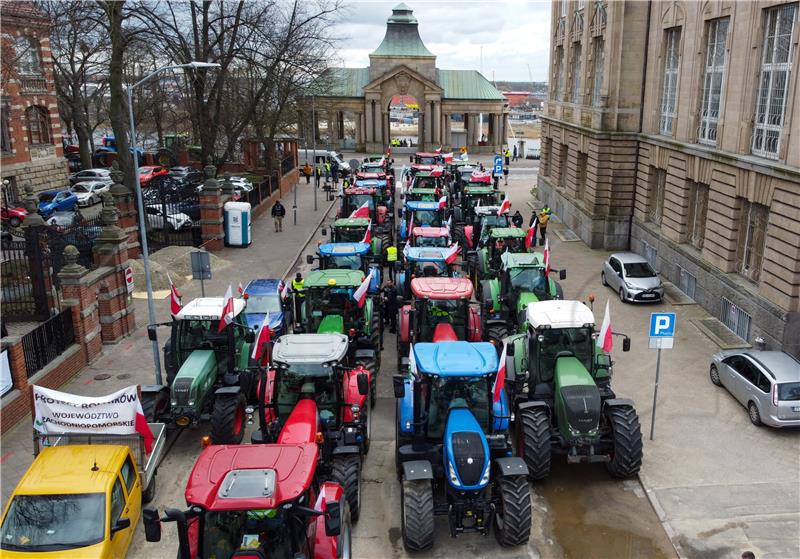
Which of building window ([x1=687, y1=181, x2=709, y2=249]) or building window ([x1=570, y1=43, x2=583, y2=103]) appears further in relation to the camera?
building window ([x1=570, y1=43, x2=583, y2=103])

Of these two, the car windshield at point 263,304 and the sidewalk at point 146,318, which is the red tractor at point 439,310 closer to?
the car windshield at point 263,304

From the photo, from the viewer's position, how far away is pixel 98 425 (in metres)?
10.4

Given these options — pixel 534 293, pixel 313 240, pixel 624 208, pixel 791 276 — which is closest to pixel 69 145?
pixel 313 240

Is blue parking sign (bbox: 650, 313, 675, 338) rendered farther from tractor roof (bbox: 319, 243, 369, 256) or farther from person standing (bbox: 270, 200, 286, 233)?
person standing (bbox: 270, 200, 286, 233)

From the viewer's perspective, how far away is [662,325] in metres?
13.0

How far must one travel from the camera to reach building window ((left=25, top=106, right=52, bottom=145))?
137 ft

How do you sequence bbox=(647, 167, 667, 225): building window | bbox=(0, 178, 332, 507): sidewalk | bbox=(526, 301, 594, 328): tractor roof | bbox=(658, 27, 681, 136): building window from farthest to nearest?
bbox=(647, 167, 667, 225): building window → bbox=(658, 27, 681, 136): building window → bbox=(0, 178, 332, 507): sidewalk → bbox=(526, 301, 594, 328): tractor roof

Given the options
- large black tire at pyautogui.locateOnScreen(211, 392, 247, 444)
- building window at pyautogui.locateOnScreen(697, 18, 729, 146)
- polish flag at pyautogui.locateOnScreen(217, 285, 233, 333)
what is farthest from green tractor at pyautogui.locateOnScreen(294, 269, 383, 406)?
building window at pyautogui.locateOnScreen(697, 18, 729, 146)

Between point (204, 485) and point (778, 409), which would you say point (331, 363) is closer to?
point (204, 485)

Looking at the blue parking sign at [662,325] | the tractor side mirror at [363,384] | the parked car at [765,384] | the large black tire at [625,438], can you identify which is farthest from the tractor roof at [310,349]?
the parked car at [765,384]

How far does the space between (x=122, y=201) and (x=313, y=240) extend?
9.31 metres

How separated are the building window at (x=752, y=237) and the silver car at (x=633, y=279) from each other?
267 cm

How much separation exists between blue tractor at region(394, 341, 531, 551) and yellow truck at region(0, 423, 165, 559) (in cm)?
393

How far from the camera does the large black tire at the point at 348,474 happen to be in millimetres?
A: 10031
